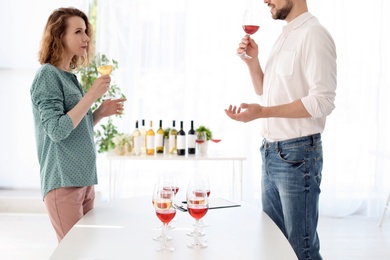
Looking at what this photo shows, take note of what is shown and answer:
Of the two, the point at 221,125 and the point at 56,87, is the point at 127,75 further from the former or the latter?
the point at 56,87

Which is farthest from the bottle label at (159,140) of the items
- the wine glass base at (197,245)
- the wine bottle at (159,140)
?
the wine glass base at (197,245)

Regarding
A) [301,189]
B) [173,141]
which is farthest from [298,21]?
[173,141]

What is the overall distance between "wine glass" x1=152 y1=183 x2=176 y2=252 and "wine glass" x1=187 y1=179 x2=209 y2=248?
0.07 meters

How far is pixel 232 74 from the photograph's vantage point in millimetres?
5105

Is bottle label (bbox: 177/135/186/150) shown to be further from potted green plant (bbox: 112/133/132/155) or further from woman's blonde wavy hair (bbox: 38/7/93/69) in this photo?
woman's blonde wavy hair (bbox: 38/7/93/69)

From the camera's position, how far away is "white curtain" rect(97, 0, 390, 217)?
199 inches

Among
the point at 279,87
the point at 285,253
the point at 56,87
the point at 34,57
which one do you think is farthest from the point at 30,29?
the point at 285,253

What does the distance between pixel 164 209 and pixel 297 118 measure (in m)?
0.86

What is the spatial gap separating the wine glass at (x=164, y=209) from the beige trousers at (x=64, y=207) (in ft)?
1.95

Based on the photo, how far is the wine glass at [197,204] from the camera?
170 centimetres

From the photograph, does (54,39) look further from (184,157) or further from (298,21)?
(184,157)

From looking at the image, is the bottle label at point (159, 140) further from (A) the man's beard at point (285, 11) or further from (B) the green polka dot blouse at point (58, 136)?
(A) the man's beard at point (285, 11)

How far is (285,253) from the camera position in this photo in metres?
1.63

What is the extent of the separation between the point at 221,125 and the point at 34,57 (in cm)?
211
